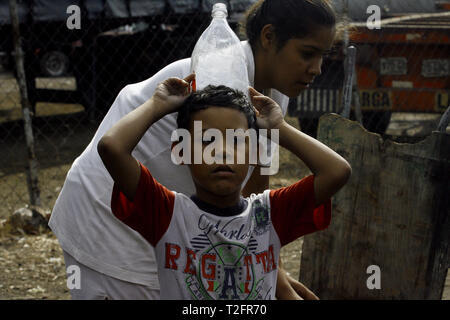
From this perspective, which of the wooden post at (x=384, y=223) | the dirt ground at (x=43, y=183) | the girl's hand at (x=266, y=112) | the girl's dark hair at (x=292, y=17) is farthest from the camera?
the dirt ground at (x=43, y=183)

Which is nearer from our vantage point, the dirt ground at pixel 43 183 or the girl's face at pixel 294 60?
the girl's face at pixel 294 60

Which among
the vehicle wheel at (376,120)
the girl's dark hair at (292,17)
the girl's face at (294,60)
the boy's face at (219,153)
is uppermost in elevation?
the girl's dark hair at (292,17)

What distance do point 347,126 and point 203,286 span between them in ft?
5.30

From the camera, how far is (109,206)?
6.35 feet

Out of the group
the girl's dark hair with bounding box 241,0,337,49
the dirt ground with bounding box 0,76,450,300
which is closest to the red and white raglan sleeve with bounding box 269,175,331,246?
the girl's dark hair with bounding box 241,0,337,49

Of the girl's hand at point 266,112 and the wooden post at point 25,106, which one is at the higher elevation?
the girl's hand at point 266,112

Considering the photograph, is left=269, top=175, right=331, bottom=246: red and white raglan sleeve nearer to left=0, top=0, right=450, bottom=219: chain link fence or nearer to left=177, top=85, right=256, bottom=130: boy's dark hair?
left=177, top=85, right=256, bottom=130: boy's dark hair

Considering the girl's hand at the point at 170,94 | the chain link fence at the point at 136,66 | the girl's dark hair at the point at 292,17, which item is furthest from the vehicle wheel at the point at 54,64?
the girl's hand at the point at 170,94

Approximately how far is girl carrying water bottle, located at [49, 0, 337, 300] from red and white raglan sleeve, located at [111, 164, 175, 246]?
0.83ft

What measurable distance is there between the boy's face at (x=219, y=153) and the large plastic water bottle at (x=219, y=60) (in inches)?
6.4

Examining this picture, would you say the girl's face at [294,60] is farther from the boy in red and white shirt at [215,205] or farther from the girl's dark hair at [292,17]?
the boy in red and white shirt at [215,205]

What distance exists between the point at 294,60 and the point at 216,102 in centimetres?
37

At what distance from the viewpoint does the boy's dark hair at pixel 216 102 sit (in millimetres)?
1657
